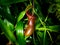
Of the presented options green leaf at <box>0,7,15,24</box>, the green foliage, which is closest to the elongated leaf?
the green foliage

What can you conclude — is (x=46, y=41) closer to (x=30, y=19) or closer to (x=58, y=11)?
(x=30, y=19)

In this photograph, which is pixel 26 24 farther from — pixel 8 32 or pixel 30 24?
A: pixel 8 32

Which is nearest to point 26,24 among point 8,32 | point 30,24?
point 30,24

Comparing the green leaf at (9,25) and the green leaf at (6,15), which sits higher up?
the green leaf at (6,15)

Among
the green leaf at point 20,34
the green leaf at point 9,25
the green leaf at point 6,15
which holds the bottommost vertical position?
the green leaf at point 20,34

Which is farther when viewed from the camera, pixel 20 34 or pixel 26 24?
pixel 26 24

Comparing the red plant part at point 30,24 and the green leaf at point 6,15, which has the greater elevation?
the green leaf at point 6,15

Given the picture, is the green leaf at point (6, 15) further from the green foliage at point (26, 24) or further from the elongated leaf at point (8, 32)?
the elongated leaf at point (8, 32)

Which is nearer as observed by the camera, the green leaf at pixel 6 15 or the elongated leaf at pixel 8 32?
the elongated leaf at pixel 8 32

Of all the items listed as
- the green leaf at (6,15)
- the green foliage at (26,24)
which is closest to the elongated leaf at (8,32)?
the green foliage at (26,24)

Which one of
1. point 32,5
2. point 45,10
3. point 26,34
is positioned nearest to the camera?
point 26,34

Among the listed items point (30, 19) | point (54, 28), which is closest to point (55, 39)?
point (54, 28)
